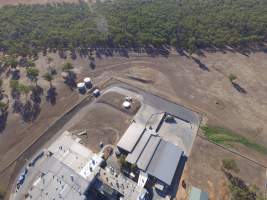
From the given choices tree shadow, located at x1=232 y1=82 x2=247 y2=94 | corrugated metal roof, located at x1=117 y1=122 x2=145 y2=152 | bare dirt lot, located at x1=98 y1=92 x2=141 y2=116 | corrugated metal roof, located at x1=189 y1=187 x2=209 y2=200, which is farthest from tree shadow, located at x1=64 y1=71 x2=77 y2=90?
tree shadow, located at x1=232 y1=82 x2=247 y2=94

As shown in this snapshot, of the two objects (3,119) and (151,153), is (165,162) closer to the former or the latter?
(151,153)

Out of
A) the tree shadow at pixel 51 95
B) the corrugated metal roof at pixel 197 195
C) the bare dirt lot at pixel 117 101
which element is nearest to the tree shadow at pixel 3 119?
the tree shadow at pixel 51 95

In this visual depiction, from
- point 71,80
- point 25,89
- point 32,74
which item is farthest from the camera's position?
point 71,80

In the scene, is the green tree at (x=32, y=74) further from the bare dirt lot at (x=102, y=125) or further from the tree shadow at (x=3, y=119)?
the bare dirt lot at (x=102, y=125)

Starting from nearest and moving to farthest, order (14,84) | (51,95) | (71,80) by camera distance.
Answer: (14,84)
(51,95)
(71,80)

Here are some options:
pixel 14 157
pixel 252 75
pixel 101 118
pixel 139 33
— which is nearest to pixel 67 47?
pixel 139 33

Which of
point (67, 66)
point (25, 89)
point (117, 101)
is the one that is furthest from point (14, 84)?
point (117, 101)

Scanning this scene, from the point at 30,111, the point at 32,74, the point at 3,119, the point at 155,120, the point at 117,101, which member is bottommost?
the point at 3,119

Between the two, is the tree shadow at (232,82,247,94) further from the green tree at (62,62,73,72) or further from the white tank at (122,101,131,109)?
the green tree at (62,62,73,72)
